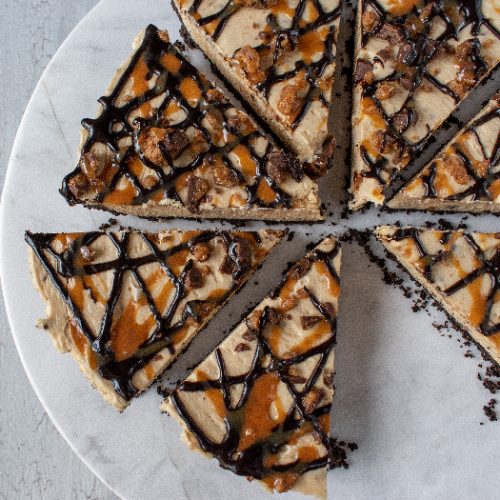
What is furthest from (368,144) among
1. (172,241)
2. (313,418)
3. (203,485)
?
(203,485)

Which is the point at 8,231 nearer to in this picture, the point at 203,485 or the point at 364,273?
the point at 203,485

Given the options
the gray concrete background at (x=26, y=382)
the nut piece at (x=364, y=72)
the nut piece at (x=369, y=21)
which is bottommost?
the gray concrete background at (x=26, y=382)

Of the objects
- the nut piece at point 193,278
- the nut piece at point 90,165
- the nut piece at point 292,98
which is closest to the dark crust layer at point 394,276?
the nut piece at point 292,98

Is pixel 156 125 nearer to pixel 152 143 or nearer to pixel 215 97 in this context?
pixel 152 143

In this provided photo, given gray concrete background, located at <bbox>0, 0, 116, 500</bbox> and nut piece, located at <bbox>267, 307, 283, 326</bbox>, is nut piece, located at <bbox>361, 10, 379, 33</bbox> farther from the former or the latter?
gray concrete background, located at <bbox>0, 0, 116, 500</bbox>

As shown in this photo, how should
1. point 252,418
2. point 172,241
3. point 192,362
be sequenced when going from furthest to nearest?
point 192,362 < point 172,241 < point 252,418

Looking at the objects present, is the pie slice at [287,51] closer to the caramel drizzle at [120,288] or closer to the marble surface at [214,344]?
the marble surface at [214,344]

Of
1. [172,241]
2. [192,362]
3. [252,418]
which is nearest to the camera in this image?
[252,418]

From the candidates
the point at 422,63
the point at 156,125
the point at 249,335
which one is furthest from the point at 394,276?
the point at 156,125
